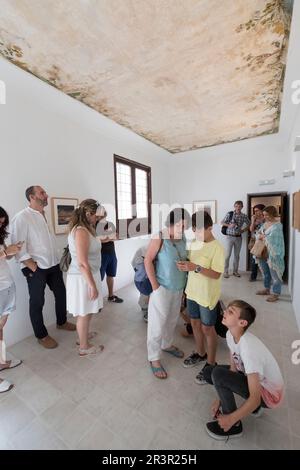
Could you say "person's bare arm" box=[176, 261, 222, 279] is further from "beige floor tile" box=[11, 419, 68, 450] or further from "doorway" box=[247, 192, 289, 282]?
"doorway" box=[247, 192, 289, 282]

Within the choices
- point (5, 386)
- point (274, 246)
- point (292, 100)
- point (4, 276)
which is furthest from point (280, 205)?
point (5, 386)

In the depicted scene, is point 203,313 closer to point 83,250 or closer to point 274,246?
point 83,250

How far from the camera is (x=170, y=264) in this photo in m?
1.72

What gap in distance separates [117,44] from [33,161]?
157cm

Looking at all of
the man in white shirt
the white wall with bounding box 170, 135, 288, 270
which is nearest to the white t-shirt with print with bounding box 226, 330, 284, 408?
the man in white shirt

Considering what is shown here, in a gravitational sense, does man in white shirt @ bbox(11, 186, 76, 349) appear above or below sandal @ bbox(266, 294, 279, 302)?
above

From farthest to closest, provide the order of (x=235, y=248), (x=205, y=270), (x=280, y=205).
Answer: (x=235, y=248), (x=280, y=205), (x=205, y=270)

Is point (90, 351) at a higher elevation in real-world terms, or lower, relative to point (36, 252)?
lower

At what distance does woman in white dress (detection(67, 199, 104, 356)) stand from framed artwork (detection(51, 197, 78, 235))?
1011 millimetres

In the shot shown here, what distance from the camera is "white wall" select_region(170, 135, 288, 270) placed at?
4.44 meters

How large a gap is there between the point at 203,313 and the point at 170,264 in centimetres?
49

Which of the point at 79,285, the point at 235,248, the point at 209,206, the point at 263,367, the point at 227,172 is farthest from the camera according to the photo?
the point at 209,206

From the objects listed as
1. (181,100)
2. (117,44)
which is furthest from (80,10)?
(181,100)

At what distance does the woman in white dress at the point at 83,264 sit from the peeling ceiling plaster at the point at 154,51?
1.36m
